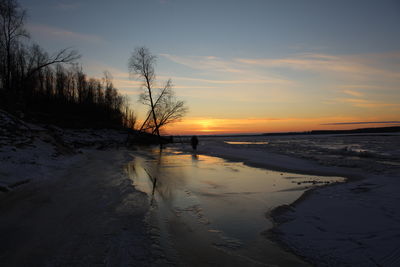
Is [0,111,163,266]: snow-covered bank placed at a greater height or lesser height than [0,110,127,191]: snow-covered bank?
lesser

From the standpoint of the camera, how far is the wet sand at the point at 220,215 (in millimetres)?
3469

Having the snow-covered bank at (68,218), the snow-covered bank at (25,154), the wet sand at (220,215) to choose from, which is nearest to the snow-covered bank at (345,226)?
the wet sand at (220,215)

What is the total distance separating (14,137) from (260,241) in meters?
12.5

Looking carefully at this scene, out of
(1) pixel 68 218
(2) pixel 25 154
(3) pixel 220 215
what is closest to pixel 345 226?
(3) pixel 220 215

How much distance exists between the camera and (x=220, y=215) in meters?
5.32

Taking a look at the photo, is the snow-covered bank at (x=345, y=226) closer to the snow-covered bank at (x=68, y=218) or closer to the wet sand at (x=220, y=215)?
the wet sand at (x=220, y=215)

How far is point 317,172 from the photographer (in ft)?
36.7

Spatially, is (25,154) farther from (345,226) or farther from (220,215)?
(345,226)

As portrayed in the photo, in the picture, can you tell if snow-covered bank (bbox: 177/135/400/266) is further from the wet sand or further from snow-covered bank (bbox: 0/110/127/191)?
snow-covered bank (bbox: 0/110/127/191)

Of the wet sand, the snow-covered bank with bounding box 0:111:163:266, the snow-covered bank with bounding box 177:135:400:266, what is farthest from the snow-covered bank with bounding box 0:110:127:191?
the snow-covered bank with bounding box 177:135:400:266

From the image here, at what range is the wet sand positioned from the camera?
3.47 meters

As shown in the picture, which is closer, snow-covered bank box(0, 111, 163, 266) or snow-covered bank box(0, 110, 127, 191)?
snow-covered bank box(0, 111, 163, 266)

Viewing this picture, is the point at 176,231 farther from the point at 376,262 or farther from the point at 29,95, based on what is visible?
the point at 29,95

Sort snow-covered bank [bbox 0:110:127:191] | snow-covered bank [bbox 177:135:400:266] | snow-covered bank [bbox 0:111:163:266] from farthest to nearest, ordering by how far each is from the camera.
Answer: snow-covered bank [bbox 0:110:127:191], snow-covered bank [bbox 177:135:400:266], snow-covered bank [bbox 0:111:163:266]
